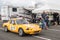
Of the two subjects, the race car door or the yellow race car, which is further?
the race car door

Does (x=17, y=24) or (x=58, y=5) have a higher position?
(x=58, y=5)

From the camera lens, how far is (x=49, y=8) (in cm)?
2519

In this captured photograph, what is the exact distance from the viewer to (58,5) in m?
27.5

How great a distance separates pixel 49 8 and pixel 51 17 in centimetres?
475

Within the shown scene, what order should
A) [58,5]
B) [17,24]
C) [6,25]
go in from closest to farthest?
[17,24] < [6,25] < [58,5]

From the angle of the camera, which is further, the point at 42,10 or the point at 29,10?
the point at 29,10

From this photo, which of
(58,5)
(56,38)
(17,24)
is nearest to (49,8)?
(58,5)

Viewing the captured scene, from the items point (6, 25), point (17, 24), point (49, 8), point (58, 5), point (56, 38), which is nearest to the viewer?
point (56, 38)

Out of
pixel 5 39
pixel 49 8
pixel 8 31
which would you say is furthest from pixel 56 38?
pixel 49 8

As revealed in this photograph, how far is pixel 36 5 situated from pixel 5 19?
5048 mm

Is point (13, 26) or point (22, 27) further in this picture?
point (13, 26)

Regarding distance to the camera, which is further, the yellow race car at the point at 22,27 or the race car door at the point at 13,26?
the race car door at the point at 13,26

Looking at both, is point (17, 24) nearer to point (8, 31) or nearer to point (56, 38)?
point (8, 31)

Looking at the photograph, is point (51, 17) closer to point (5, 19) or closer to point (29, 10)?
point (29, 10)
